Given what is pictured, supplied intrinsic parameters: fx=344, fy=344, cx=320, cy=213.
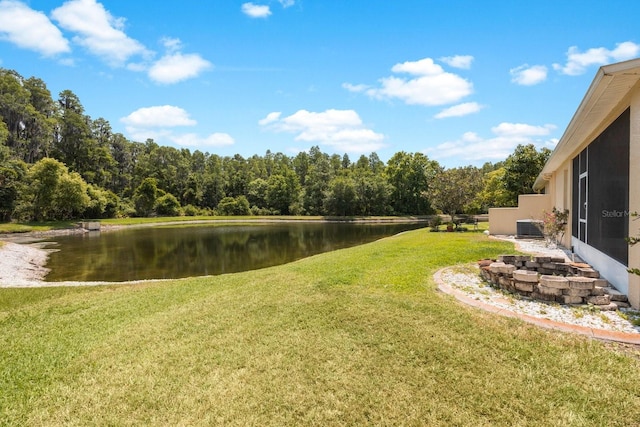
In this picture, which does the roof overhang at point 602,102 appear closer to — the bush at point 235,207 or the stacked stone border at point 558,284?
the stacked stone border at point 558,284

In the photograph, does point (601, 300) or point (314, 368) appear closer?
point (314, 368)

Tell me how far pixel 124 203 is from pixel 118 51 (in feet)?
141

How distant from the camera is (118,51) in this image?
11680 millimetres

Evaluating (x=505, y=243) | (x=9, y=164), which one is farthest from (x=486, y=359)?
(x=9, y=164)

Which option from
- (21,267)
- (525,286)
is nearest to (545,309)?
(525,286)

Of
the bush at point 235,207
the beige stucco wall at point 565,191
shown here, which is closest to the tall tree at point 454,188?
the beige stucco wall at point 565,191

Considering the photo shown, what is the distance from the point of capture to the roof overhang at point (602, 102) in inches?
143

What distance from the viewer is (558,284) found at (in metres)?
4.57

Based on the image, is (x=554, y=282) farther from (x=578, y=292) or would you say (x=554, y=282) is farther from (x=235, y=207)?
(x=235, y=207)

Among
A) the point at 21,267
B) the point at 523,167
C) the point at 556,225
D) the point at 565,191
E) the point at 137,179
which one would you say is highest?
the point at 137,179

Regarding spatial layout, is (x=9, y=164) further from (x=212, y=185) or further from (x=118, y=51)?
(x=118, y=51)

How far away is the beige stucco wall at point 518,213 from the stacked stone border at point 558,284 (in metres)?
9.08

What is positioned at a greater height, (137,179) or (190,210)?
(137,179)

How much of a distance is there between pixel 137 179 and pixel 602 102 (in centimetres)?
6105
